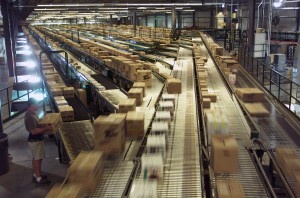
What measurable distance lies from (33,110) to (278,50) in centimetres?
2021

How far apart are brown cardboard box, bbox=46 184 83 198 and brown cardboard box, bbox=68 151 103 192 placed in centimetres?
9

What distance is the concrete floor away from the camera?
6453 mm

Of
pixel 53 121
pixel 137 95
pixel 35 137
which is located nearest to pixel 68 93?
pixel 35 137

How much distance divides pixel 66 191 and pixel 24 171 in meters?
5.04

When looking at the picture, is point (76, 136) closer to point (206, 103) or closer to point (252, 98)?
point (206, 103)

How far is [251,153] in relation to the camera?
13.2 feet

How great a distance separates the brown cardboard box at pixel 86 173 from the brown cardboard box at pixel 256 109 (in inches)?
128

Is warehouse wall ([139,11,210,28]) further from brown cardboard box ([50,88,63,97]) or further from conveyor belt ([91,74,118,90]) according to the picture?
brown cardboard box ([50,88,63,97])

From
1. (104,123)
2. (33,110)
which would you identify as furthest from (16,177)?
(104,123)

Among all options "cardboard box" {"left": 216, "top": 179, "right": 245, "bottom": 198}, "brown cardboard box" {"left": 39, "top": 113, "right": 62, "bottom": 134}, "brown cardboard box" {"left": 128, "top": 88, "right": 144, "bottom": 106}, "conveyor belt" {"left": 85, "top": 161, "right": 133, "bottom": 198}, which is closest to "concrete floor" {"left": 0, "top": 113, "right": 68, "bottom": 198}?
"brown cardboard box" {"left": 39, "top": 113, "right": 62, "bottom": 134}

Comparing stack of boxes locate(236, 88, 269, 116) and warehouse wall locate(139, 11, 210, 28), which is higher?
warehouse wall locate(139, 11, 210, 28)

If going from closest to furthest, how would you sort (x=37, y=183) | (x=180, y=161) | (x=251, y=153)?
(x=180, y=161)
(x=251, y=153)
(x=37, y=183)

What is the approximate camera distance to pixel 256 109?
5.92 m

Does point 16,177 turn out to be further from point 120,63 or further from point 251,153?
point 251,153
